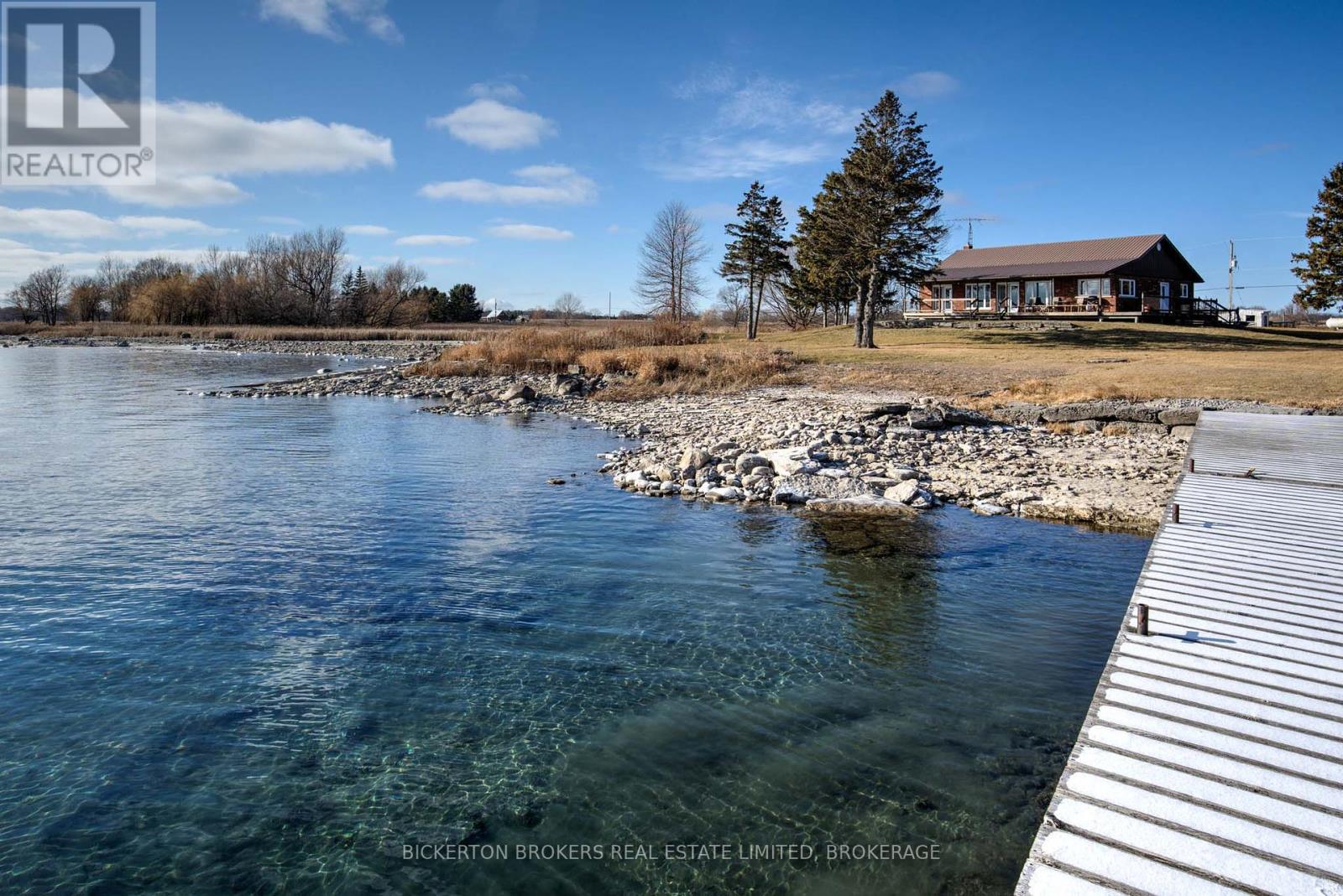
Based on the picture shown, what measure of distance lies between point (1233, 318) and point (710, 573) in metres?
60.9

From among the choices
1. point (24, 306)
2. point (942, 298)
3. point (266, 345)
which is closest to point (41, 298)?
point (24, 306)

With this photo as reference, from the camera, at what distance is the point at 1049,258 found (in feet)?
185

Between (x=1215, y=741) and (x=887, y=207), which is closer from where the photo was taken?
(x=1215, y=741)

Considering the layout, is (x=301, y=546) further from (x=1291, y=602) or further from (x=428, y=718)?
(x=1291, y=602)

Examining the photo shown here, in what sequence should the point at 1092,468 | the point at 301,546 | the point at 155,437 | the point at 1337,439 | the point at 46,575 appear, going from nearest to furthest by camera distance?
the point at 46,575, the point at 301,546, the point at 1337,439, the point at 1092,468, the point at 155,437

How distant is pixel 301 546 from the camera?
11.0m

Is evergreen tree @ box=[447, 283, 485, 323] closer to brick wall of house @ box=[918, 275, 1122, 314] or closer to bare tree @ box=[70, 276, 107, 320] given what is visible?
bare tree @ box=[70, 276, 107, 320]

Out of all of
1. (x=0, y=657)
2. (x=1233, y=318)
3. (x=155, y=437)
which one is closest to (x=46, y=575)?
(x=0, y=657)

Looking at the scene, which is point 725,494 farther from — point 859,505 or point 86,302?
point 86,302

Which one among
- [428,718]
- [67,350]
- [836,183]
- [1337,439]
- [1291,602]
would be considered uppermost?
[836,183]

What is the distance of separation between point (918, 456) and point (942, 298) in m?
47.1

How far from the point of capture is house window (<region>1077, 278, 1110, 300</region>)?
2015 inches

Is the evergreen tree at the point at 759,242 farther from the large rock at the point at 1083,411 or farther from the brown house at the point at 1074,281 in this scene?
the large rock at the point at 1083,411

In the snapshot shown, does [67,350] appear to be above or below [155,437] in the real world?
above
